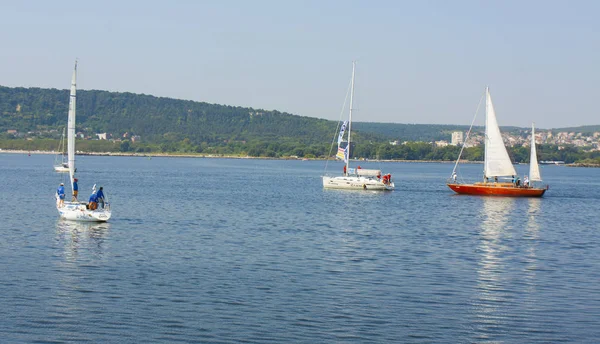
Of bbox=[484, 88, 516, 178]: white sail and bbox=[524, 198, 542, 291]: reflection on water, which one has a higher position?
bbox=[484, 88, 516, 178]: white sail

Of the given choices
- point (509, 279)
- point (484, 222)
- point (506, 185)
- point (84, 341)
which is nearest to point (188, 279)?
point (84, 341)

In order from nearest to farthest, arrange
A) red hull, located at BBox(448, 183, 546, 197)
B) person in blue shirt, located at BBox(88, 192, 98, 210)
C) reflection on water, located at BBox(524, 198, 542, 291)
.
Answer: reflection on water, located at BBox(524, 198, 542, 291)
person in blue shirt, located at BBox(88, 192, 98, 210)
red hull, located at BBox(448, 183, 546, 197)

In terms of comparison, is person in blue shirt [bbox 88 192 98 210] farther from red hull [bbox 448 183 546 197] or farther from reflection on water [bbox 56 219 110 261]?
red hull [bbox 448 183 546 197]

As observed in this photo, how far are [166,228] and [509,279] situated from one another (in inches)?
747

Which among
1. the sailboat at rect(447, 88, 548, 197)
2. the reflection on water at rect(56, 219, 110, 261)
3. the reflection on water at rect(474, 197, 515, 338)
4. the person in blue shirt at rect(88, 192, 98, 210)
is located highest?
the sailboat at rect(447, 88, 548, 197)

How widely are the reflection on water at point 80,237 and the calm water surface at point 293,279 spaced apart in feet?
0.28

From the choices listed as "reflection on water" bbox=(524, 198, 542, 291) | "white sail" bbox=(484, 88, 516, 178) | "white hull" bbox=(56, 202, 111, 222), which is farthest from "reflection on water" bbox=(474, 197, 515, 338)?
"white sail" bbox=(484, 88, 516, 178)

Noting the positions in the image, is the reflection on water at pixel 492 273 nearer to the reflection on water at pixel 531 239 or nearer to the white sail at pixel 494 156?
the reflection on water at pixel 531 239

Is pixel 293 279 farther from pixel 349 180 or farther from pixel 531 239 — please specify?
pixel 349 180

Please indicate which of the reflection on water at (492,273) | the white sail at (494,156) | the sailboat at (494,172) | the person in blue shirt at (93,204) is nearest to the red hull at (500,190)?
the sailboat at (494,172)

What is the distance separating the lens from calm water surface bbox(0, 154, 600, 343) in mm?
19328

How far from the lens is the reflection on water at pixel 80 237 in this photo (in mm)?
31000

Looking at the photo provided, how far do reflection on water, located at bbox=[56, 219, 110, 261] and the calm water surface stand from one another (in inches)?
3.4

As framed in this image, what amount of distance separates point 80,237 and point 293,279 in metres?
13.3
